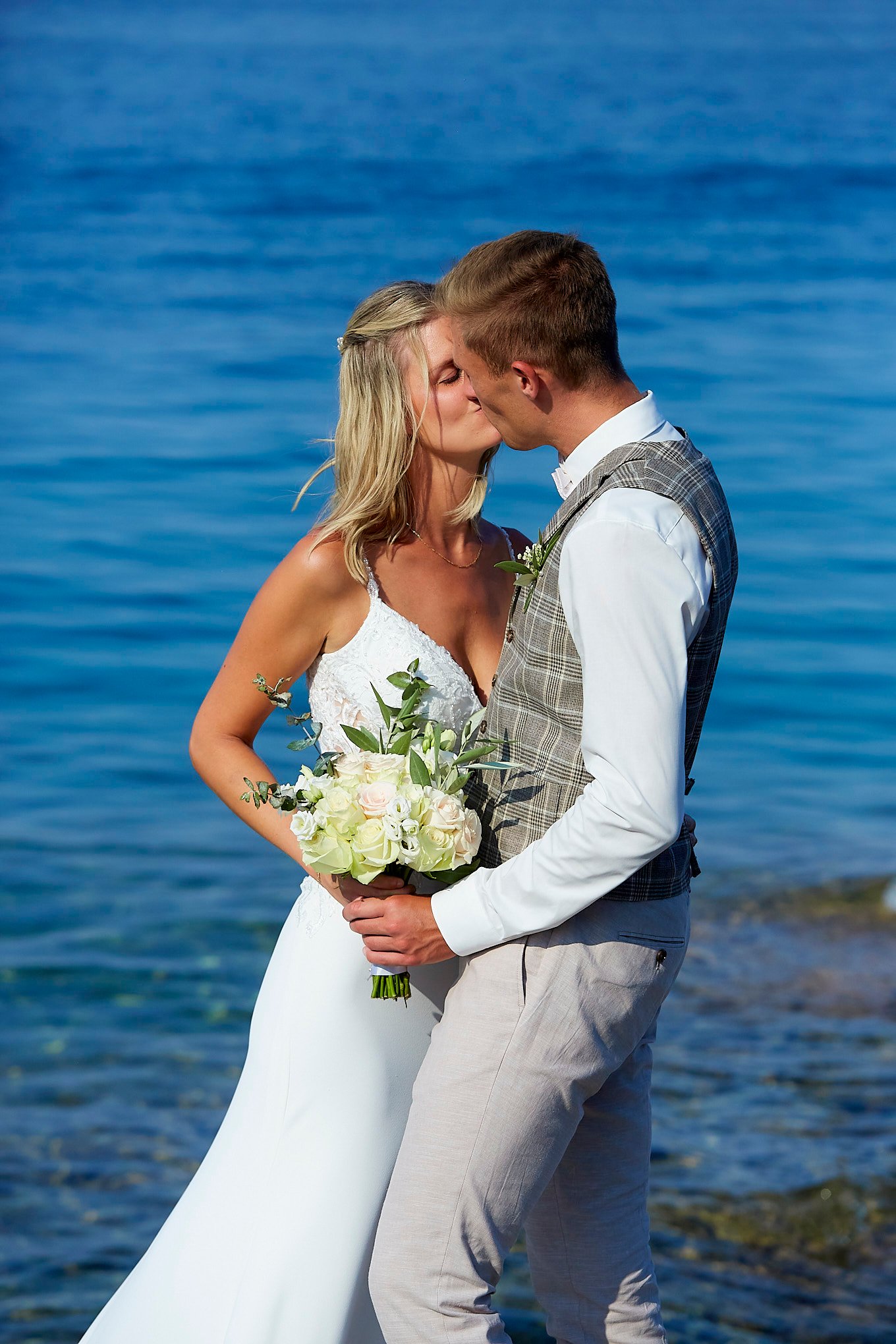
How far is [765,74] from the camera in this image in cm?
2948

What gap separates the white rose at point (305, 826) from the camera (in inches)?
92.4

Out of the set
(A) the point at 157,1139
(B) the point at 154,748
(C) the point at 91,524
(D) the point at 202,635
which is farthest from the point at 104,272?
(A) the point at 157,1139

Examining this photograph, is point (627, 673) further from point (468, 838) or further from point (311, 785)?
point (311, 785)

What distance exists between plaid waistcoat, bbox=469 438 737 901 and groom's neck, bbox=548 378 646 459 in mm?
85

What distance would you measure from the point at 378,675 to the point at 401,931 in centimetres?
68

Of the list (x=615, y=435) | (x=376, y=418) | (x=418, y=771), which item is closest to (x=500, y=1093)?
(x=418, y=771)

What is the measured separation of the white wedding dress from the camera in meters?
2.69

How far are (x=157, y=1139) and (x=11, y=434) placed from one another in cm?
1304

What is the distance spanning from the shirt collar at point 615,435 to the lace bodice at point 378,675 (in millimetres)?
699

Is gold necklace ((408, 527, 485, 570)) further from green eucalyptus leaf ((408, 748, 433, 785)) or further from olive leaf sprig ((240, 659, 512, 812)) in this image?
green eucalyptus leaf ((408, 748, 433, 785))

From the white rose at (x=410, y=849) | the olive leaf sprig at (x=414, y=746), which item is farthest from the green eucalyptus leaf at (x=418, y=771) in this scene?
the white rose at (x=410, y=849)

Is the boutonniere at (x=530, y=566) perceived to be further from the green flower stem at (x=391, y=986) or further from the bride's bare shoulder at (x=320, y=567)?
the green flower stem at (x=391, y=986)

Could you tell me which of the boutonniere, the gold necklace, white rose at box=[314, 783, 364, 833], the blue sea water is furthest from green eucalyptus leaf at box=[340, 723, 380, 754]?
the blue sea water

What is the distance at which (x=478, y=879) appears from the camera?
2324 mm
